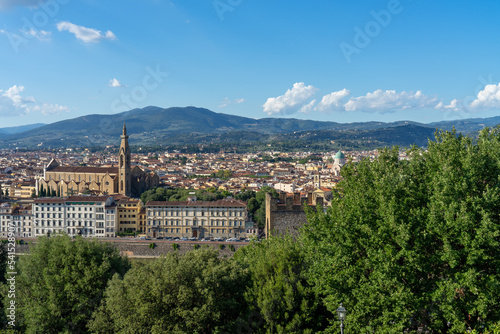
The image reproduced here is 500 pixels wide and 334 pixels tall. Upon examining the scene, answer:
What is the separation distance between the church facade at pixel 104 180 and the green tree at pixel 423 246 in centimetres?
6100

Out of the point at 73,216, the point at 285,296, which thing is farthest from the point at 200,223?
the point at 285,296

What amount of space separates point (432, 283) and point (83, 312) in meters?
10.4

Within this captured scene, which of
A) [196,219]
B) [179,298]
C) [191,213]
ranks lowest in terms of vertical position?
[196,219]

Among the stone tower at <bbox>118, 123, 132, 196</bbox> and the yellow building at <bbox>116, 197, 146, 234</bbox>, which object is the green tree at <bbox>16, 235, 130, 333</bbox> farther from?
the stone tower at <bbox>118, 123, 132, 196</bbox>

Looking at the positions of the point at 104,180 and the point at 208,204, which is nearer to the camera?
the point at 208,204

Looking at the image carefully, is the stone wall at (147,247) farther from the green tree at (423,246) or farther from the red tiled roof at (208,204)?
the green tree at (423,246)

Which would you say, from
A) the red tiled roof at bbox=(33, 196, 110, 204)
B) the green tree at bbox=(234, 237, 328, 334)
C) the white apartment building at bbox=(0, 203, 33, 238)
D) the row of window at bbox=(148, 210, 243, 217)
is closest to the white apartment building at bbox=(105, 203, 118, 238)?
the red tiled roof at bbox=(33, 196, 110, 204)

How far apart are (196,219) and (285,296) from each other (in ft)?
120

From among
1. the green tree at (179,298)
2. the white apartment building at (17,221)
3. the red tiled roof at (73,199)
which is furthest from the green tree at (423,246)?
the white apartment building at (17,221)

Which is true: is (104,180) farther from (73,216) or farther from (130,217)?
(130,217)

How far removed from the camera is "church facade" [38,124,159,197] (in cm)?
6981

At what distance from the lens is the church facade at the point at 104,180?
6981 centimetres

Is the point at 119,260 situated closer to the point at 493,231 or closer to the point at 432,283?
the point at 432,283

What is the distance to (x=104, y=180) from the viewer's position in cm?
7119
